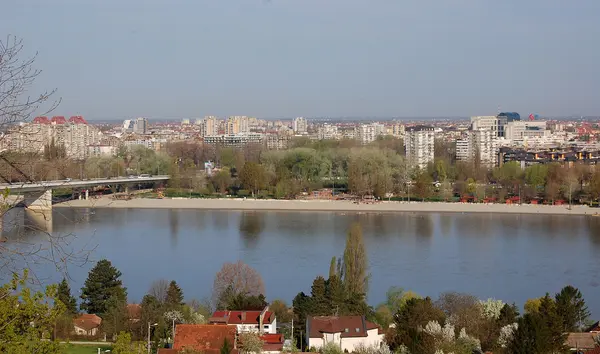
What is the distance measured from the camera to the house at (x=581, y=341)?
4371 mm

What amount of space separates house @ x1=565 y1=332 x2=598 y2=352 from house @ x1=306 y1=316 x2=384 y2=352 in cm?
105

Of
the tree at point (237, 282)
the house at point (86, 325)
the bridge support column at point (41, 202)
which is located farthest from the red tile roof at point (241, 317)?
the bridge support column at point (41, 202)

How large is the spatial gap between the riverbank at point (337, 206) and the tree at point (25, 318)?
1202cm

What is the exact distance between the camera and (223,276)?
21.7ft

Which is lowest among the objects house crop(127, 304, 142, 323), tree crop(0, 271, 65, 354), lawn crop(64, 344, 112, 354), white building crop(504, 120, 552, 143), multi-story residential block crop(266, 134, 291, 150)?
lawn crop(64, 344, 112, 354)

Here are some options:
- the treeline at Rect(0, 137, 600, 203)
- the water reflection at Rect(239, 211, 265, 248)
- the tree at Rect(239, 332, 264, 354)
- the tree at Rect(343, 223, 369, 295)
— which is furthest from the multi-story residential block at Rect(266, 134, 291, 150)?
the tree at Rect(239, 332, 264, 354)

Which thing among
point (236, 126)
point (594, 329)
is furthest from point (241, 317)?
point (236, 126)

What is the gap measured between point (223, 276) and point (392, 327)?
1.86m

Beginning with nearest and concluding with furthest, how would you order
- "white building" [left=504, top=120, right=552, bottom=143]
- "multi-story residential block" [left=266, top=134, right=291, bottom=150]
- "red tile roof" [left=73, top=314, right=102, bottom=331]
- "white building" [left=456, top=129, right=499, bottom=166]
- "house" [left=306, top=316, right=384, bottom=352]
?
"house" [left=306, top=316, right=384, bottom=352] → "red tile roof" [left=73, top=314, right=102, bottom=331] → "white building" [left=456, top=129, right=499, bottom=166] → "multi-story residential block" [left=266, top=134, right=291, bottom=150] → "white building" [left=504, top=120, right=552, bottom=143]

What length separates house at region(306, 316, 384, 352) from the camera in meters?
4.80

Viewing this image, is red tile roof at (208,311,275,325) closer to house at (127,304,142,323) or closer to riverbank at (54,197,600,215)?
house at (127,304,142,323)

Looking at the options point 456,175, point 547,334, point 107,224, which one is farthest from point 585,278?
point 456,175

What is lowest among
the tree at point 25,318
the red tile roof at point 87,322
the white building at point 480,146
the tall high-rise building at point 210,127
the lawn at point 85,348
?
the lawn at point 85,348

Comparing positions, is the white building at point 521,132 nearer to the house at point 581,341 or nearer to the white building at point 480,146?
the white building at point 480,146
